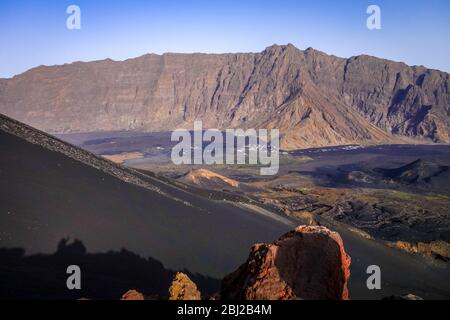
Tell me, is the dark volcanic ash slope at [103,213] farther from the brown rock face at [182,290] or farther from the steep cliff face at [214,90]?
the steep cliff face at [214,90]

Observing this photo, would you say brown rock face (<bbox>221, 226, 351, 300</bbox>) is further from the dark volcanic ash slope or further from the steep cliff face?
the steep cliff face

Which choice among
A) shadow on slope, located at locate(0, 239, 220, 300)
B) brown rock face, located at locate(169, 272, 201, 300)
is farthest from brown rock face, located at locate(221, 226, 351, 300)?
shadow on slope, located at locate(0, 239, 220, 300)

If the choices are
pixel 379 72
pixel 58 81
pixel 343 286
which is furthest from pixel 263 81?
pixel 343 286

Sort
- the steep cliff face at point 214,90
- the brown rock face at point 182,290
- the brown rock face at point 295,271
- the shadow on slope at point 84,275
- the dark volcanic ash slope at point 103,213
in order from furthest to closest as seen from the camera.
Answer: the steep cliff face at point 214,90, the dark volcanic ash slope at point 103,213, the shadow on slope at point 84,275, the brown rock face at point 182,290, the brown rock face at point 295,271

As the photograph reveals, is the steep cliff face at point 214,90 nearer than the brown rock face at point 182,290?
No

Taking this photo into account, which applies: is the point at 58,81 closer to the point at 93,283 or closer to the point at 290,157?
the point at 290,157

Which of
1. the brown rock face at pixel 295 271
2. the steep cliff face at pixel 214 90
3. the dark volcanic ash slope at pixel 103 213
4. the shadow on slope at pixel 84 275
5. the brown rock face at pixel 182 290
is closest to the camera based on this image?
the brown rock face at pixel 295 271

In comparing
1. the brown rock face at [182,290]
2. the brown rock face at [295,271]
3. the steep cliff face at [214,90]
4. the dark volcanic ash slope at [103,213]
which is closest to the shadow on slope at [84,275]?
the dark volcanic ash slope at [103,213]
